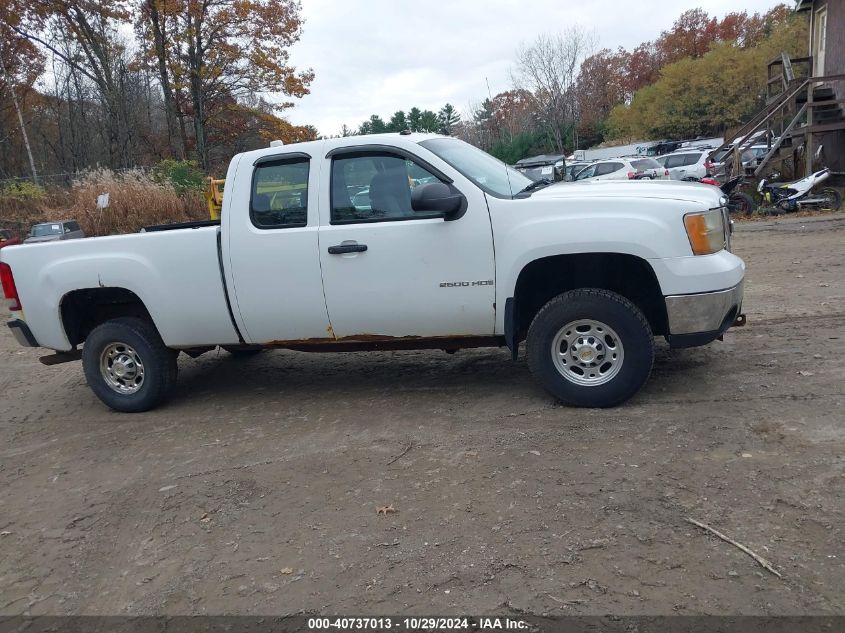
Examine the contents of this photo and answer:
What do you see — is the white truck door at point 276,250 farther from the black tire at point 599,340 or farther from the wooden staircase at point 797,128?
the wooden staircase at point 797,128

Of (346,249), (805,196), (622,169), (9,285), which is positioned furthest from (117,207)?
(805,196)

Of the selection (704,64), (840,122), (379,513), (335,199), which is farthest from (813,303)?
(704,64)

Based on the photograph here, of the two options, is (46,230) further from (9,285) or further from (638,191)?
(638,191)

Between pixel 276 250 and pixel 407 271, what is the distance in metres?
1.03

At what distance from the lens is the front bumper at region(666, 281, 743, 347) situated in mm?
4516

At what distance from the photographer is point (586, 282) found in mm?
5062

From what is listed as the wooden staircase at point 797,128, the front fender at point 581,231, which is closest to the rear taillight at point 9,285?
the front fender at point 581,231

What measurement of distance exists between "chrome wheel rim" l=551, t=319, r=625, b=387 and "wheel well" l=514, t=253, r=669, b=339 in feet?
1.28

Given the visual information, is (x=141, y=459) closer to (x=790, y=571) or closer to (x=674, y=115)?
(x=790, y=571)

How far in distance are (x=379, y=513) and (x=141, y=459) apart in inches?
84.1

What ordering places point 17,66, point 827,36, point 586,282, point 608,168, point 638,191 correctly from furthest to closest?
point 17,66 → point 608,168 → point 827,36 → point 586,282 → point 638,191

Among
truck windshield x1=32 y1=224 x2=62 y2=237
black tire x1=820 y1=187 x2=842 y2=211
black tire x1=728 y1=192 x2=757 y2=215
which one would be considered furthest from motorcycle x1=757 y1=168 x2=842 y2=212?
truck windshield x1=32 y1=224 x2=62 y2=237

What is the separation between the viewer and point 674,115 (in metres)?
43.3

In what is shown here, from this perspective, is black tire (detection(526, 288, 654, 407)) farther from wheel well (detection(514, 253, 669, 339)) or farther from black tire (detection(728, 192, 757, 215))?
black tire (detection(728, 192, 757, 215))
